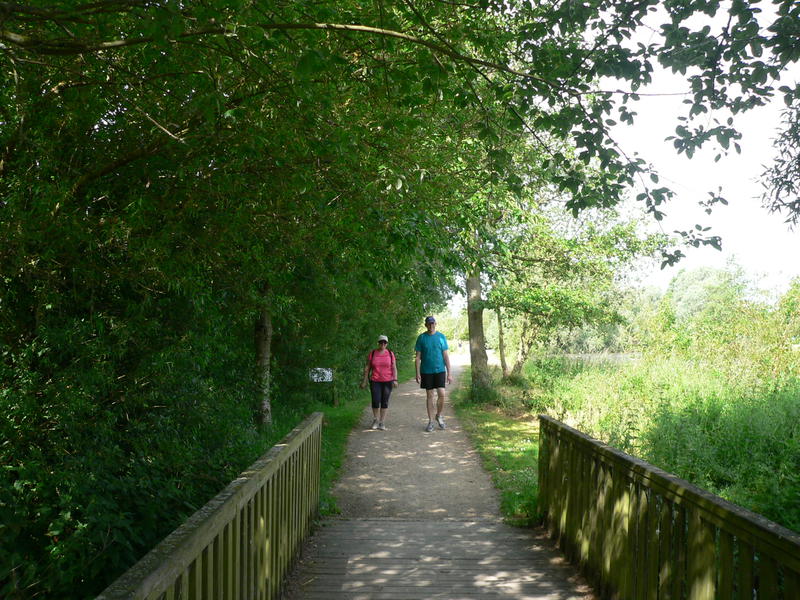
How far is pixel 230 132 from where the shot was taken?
4691 mm

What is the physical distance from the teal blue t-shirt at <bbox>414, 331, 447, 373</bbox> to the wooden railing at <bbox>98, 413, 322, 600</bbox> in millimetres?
6295

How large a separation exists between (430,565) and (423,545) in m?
0.54

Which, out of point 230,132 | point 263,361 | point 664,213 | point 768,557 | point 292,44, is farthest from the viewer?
point 263,361

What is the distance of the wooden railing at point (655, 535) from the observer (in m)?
2.59

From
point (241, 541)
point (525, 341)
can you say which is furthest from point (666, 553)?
point (525, 341)

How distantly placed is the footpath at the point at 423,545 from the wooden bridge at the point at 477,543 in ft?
0.06

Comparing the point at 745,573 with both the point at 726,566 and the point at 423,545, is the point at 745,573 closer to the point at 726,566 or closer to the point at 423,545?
the point at 726,566

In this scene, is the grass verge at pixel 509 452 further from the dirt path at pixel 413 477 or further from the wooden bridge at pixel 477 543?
Result: the wooden bridge at pixel 477 543

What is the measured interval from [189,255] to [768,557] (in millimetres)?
4102

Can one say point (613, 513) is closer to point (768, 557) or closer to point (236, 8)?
point (768, 557)

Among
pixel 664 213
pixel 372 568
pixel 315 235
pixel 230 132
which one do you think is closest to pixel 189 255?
pixel 230 132

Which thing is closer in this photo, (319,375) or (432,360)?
(432,360)

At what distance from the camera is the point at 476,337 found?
18562 millimetres

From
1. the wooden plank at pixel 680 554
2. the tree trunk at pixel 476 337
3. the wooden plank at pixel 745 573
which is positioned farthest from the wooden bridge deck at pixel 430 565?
the tree trunk at pixel 476 337
